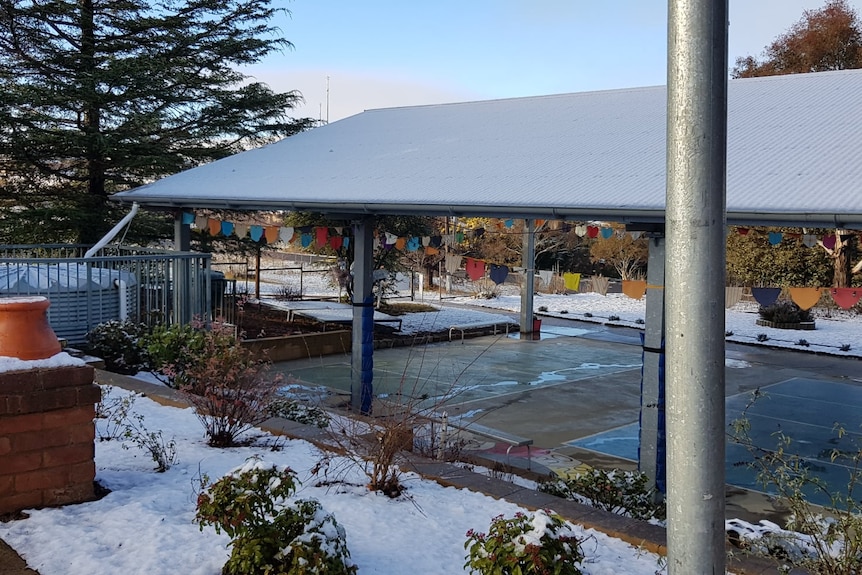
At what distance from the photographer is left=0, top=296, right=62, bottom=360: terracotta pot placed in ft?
14.5

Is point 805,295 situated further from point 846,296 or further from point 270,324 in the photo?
point 270,324

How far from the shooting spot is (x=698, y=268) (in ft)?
6.77

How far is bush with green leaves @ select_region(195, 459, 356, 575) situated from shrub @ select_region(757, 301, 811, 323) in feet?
68.0

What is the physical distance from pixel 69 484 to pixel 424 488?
2.25 m

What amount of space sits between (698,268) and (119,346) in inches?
361

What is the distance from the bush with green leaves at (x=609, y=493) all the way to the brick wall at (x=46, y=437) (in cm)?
344

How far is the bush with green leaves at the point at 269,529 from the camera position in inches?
135

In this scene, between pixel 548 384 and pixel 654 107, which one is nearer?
pixel 654 107

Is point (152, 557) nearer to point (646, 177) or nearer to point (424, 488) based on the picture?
point (424, 488)

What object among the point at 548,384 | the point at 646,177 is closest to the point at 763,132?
the point at 646,177

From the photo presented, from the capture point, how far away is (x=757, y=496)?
8352 millimetres

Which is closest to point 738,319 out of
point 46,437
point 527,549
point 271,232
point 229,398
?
point 271,232

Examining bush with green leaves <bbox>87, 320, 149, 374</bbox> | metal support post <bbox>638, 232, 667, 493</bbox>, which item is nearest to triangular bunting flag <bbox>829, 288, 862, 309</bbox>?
metal support post <bbox>638, 232, 667, 493</bbox>

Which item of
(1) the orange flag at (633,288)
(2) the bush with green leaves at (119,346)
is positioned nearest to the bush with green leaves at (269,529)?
(2) the bush with green leaves at (119,346)
